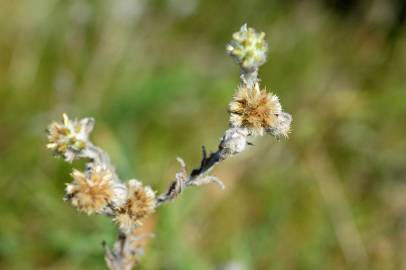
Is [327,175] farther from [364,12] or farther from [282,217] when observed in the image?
[364,12]

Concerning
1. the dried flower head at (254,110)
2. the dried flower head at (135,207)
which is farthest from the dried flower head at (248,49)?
the dried flower head at (135,207)

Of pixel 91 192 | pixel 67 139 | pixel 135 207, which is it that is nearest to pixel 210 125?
pixel 67 139

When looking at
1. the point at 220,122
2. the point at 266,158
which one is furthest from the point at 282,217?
the point at 220,122

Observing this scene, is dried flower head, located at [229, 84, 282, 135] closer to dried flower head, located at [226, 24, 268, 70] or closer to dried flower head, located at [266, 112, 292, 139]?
dried flower head, located at [266, 112, 292, 139]

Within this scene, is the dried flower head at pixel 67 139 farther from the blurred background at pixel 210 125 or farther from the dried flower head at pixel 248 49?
the blurred background at pixel 210 125

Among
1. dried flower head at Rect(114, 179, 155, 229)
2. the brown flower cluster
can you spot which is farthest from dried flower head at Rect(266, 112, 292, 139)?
dried flower head at Rect(114, 179, 155, 229)

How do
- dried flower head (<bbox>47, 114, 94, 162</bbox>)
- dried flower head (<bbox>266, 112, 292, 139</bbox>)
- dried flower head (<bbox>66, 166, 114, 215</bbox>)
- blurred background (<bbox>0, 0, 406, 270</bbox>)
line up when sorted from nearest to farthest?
dried flower head (<bbox>66, 166, 114, 215</bbox>), dried flower head (<bbox>266, 112, 292, 139</bbox>), dried flower head (<bbox>47, 114, 94, 162</bbox>), blurred background (<bbox>0, 0, 406, 270</bbox>)
